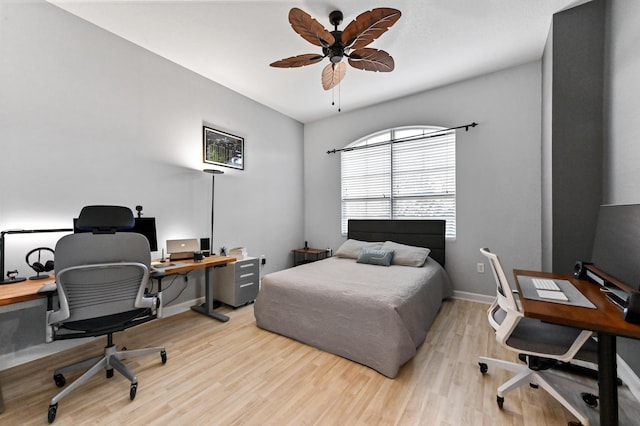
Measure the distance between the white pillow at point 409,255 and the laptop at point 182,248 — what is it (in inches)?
99.4

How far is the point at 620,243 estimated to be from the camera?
64.1 inches

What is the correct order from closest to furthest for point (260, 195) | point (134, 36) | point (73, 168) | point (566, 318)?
point (566, 318) → point (73, 168) → point (134, 36) → point (260, 195)

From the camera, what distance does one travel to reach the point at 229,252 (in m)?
3.43

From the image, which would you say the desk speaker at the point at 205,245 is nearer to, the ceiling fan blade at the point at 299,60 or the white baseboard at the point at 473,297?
the ceiling fan blade at the point at 299,60

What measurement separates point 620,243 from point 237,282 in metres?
3.50

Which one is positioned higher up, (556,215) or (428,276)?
(556,215)

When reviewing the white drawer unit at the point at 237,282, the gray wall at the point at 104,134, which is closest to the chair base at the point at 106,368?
the gray wall at the point at 104,134

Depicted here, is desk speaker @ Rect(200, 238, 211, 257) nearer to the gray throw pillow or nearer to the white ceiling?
the gray throw pillow

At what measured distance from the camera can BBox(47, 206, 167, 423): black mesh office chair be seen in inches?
61.5

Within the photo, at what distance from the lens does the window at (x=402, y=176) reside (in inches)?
143

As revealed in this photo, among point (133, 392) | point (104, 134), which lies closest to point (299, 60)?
point (104, 134)

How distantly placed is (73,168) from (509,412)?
3.92m

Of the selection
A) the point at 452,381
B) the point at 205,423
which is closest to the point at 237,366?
the point at 205,423

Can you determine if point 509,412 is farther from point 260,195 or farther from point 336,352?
point 260,195
